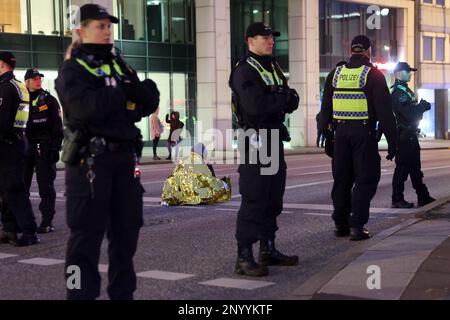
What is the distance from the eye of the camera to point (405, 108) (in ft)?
35.1

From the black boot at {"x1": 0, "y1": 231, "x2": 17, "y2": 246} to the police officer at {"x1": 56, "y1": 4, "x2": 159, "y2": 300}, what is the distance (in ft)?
12.3

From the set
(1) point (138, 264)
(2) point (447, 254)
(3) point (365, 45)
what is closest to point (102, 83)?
(1) point (138, 264)

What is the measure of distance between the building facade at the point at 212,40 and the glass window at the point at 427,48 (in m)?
0.99

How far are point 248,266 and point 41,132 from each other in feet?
12.1

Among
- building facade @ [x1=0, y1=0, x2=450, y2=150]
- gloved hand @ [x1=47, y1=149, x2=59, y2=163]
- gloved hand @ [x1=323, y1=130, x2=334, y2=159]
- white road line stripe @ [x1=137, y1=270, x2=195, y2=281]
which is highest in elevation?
building facade @ [x1=0, y1=0, x2=450, y2=150]

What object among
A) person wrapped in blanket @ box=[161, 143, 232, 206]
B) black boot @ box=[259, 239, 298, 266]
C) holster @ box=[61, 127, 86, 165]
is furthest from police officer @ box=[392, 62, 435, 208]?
holster @ box=[61, 127, 86, 165]

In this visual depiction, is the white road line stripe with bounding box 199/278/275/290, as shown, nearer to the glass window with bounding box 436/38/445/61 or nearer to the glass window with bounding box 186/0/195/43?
the glass window with bounding box 186/0/195/43

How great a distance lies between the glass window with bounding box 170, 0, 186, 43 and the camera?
117 ft

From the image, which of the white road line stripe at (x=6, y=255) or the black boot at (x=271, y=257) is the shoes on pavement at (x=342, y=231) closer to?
the black boot at (x=271, y=257)

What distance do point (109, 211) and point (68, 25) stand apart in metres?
26.9

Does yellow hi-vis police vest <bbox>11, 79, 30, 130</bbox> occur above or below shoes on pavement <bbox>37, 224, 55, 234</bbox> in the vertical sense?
above

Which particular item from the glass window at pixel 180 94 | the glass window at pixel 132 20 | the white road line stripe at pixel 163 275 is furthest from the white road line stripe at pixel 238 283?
the glass window at pixel 180 94

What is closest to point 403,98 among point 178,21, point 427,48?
point 178,21

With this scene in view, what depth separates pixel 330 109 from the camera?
832cm
